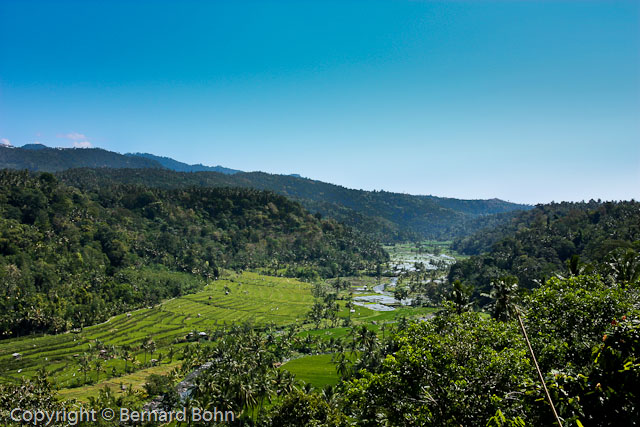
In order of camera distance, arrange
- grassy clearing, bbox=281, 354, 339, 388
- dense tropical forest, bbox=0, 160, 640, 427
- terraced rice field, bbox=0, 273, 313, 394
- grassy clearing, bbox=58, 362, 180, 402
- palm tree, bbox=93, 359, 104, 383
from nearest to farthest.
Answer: dense tropical forest, bbox=0, 160, 640, 427
grassy clearing, bbox=58, 362, 180, 402
grassy clearing, bbox=281, 354, 339, 388
palm tree, bbox=93, 359, 104, 383
terraced rice field, bbox=0, 273, 313, 394

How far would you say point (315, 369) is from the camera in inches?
3593

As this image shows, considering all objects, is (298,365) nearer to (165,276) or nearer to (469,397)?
(469,397)

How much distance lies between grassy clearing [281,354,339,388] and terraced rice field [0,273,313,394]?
38482 millimetres

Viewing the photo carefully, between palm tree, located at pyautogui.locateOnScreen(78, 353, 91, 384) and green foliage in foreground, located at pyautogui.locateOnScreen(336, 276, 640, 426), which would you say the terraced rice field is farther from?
green foliage in foreground, located at pyautogui.locateOnScreen(336, 276, 640, 426)

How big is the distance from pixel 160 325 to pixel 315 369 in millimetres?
70517

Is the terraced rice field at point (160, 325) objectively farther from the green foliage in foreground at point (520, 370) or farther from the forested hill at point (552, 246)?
the green foliage in foreground at point (520, 370)

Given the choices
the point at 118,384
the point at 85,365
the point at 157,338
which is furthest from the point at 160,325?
the point at 118,384

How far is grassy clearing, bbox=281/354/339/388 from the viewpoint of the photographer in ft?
267

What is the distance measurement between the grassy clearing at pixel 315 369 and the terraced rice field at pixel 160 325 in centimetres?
3848

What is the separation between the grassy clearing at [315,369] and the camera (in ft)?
267

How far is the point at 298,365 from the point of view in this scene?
95.6 meters

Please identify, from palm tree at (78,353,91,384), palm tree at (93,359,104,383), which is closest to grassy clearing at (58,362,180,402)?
palm tree at (93,359,104,383)

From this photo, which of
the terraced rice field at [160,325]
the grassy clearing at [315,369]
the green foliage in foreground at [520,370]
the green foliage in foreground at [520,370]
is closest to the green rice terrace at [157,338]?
the terraced rice field at [160,325]

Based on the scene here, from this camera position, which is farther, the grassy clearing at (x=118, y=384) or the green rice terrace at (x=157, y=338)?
the green rice terrace at (x=157, y=338)
